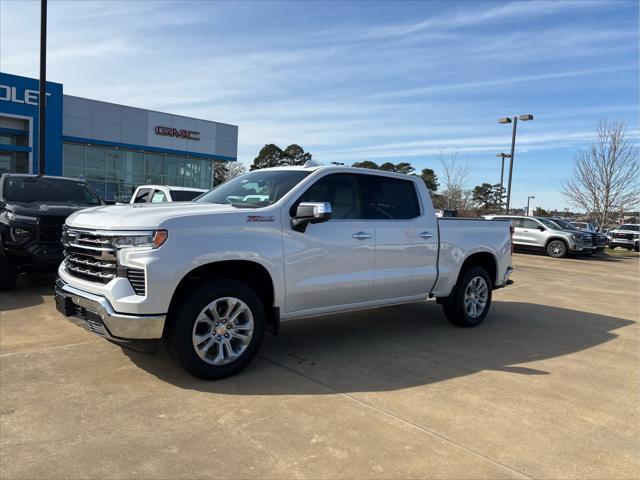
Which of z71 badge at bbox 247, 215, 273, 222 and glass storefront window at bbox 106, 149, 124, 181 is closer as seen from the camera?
z71 badge at bbox 247, 215, 273, 222

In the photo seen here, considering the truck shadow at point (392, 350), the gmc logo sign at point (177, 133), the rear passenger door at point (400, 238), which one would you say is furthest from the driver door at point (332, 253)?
the gmc logo sign at point (177, 133)

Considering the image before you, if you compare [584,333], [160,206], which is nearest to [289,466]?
[160,206]

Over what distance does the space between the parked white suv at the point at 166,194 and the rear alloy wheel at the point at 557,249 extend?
15.7 meters

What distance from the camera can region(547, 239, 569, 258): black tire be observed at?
20453 millimetres

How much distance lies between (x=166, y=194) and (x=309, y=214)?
672 centimetres

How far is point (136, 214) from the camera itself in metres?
4.13

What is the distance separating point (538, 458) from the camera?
10.4 ft

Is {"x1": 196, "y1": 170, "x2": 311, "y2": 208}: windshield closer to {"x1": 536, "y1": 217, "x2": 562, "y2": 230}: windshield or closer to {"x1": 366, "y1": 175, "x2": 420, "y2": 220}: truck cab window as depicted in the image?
{"x1": 366, "y1": 175, "x2": 420, "y2": 220}: truck cab window

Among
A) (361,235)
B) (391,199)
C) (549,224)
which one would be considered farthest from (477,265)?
(549,224)

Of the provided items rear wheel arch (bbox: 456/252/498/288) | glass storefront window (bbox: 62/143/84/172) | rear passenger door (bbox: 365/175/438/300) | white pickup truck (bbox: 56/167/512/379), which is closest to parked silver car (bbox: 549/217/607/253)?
rear wheel arch (bbox: 456/252/498/288)

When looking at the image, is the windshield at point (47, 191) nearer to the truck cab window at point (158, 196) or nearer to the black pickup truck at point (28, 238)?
the black pickup truck at point (28, 238)

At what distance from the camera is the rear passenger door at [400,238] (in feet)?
17.8

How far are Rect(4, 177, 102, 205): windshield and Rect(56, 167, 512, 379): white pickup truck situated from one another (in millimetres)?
4499

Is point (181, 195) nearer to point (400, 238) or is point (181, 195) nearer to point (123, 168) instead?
point (400, 238)
